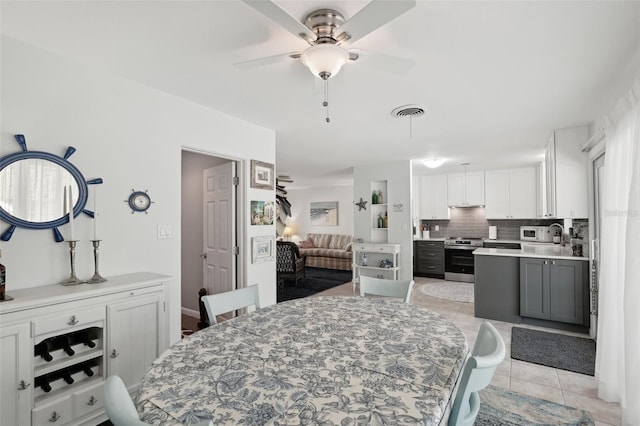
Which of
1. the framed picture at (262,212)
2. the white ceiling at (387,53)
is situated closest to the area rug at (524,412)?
the white ceiling at (387,53)

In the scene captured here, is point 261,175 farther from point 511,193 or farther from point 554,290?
point 511,193

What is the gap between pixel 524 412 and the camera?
6.91ft

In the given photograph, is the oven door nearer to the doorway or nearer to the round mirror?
the doorway

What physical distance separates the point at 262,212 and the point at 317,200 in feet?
20.0

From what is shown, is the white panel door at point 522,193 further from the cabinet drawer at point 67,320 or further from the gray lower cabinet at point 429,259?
the cabinet drawer at point 67,320

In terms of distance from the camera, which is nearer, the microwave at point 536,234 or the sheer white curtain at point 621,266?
the sheer white curtain at point 621,266

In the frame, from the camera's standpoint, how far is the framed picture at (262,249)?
3404mm

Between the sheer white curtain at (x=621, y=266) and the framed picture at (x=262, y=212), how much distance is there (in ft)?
10.0

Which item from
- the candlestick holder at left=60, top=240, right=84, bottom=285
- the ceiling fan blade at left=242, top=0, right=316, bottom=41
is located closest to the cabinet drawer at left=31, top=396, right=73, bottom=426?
the candlestick holder at left=60, top=240, right=84, bottom=285

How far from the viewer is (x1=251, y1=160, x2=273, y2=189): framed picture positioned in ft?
11.3

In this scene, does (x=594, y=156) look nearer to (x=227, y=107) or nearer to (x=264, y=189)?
(x=264, y=189)

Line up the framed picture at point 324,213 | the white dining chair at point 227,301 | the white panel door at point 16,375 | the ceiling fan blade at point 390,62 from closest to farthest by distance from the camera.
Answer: the white panel door at point 16,375 < the ceiling fan blade at point 390,62 < the white dining chair at point 227,301 < the framed picture at point 324,213

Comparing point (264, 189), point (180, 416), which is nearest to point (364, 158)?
point (264, 189)

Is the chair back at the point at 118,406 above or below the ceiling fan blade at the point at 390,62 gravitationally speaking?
below
